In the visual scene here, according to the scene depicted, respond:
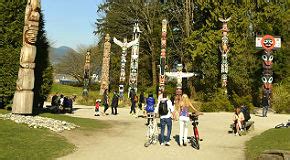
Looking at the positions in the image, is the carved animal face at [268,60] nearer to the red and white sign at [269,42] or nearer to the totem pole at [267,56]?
the totem pole at [267,56]

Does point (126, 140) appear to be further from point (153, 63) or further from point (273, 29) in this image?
point (153, 63)

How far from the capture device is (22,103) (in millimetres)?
14664

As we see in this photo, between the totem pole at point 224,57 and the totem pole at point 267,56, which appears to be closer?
the totem pole at point 267,56

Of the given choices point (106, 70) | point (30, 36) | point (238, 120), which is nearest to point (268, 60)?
point (238, 120)

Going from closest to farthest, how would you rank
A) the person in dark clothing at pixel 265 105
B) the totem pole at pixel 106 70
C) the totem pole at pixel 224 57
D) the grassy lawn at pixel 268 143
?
the grassy lawn at pixel 268 143 → the person in dark clothing at pixel 265 105 → the totem pole at pixel 224 57 → the totem pole at pixel 106 70

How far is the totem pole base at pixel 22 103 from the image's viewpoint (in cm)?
1464

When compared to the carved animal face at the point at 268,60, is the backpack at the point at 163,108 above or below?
below

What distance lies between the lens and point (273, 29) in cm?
3428

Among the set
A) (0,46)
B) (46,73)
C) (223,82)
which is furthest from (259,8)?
(0,46)

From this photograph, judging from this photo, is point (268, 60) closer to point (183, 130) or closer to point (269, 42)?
point (269, 42)

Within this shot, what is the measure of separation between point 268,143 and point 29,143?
7711 millimetres

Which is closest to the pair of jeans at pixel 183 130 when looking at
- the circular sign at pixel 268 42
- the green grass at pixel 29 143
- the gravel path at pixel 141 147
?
the gravel path at pixel 141 147

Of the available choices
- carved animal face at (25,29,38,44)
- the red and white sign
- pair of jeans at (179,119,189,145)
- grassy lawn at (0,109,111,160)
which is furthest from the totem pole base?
the red and white sign

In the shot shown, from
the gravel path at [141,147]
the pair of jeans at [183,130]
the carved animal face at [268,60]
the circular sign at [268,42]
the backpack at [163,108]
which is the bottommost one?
the gravel path at [141,147]
